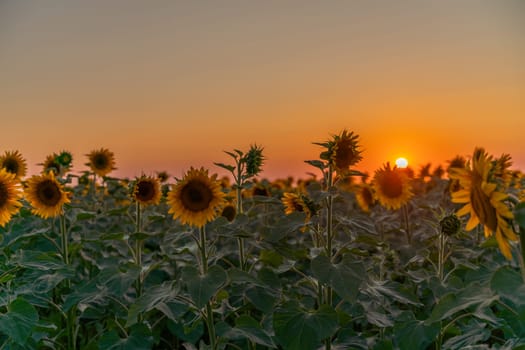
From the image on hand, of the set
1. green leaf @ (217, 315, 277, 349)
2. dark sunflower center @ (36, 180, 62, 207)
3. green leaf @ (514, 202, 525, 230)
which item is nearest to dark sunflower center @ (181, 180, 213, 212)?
green leaf @ (217, 315, 277, 349)

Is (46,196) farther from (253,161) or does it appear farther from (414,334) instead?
(414,334)

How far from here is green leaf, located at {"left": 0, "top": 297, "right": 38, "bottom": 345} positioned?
287 cm

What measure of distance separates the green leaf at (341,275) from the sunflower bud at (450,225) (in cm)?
101

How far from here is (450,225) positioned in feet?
12.3

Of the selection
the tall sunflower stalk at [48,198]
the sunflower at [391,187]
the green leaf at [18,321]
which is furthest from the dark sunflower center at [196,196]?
the sunflower at [391,187]

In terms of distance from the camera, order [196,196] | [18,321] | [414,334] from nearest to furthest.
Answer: [18,321], [414,334], [196,196]

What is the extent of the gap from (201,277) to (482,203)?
1.40m

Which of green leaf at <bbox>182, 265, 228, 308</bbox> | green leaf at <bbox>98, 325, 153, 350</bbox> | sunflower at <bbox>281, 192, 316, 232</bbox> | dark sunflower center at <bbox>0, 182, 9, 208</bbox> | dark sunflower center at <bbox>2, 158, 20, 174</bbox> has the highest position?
dark sunflower center at <bbox>2, 158, 20, 174</bbox>

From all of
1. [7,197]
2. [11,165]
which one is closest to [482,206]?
[7,197]

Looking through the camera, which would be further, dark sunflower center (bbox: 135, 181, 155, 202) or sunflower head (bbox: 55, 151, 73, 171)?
sunflower head (bbox: 55, 151, 73, 171)

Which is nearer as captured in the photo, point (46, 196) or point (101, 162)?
point (46, 196)

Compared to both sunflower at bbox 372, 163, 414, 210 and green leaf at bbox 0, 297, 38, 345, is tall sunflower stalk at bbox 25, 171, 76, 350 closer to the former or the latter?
green leaf at bbox 0, 297, 38, 345

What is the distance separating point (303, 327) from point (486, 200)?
1308 millimetres

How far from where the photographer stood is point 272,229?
3.25 m
